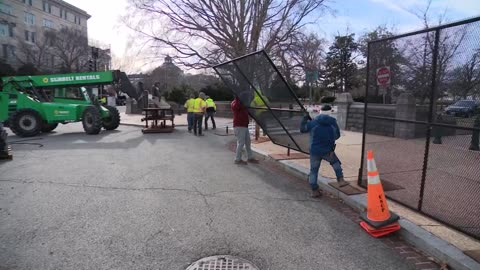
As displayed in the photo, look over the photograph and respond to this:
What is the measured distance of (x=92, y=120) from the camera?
14.4m

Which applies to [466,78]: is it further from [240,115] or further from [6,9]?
[6,9]

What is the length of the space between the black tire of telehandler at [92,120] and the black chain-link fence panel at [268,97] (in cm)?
775

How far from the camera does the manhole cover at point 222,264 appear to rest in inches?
134

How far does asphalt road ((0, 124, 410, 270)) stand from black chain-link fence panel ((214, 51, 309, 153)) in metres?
1.06

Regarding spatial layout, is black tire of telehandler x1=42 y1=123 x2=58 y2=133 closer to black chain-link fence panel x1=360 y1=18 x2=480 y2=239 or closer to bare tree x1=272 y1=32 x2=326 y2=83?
bare tree x1=272 y1=32 x2=326 y2=83

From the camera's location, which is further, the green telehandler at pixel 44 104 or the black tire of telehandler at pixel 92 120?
the black tire of telehandler at pixel 92 120

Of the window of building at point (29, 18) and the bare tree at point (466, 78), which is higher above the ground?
the window of building at point (29, 18)

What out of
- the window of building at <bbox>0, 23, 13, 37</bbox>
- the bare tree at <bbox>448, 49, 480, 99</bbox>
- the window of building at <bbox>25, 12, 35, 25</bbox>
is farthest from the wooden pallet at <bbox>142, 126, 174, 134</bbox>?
the window of building at <bbox>25, 12, 35, 25</bbox>

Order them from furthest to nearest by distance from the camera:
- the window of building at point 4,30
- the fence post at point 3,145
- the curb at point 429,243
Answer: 1. the window of building at point 4,30
2. the fence post at point 3,145
3. the curb at point 429,243

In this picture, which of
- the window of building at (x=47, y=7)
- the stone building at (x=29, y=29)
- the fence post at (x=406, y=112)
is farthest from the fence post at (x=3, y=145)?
the window of building at (x=47, y=7)

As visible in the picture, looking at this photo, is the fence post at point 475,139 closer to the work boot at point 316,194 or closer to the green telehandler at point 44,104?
the work boot at point 316,194

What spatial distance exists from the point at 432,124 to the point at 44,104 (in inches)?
583

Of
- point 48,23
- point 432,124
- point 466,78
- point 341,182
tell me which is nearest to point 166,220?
point 341,182

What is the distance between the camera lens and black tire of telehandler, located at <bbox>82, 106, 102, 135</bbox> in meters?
14.3
